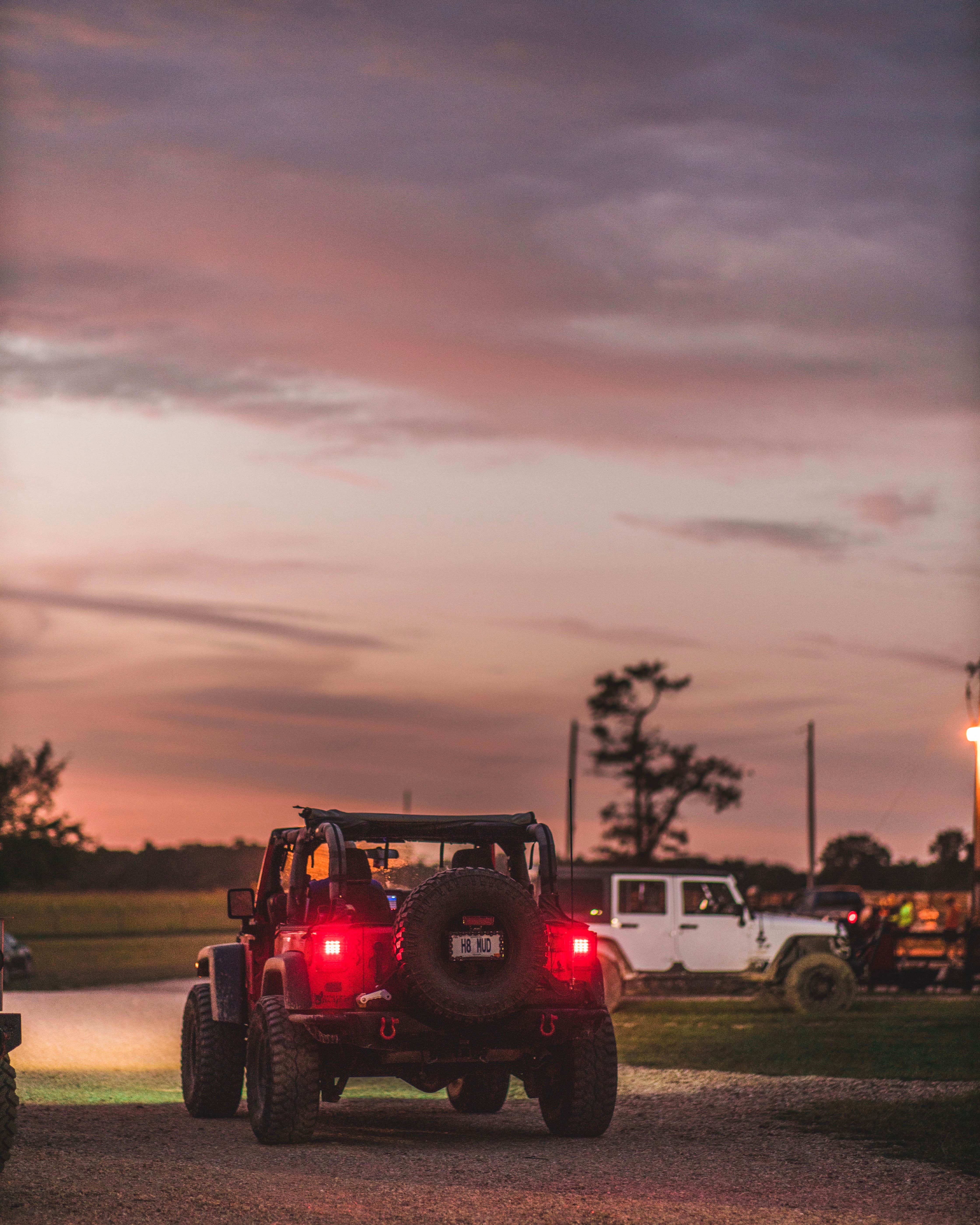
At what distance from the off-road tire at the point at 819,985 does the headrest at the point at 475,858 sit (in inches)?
526

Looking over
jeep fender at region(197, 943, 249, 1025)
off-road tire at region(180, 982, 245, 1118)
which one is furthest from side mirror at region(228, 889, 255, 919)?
off-road tire at region(180, 982, 245, 1118)

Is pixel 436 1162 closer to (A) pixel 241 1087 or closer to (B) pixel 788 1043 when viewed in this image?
(A) pixel 241 1087

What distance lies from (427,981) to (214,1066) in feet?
9.73

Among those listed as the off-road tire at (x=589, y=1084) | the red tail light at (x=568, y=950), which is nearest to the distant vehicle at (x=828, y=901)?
the off-road tire at (x=589, y=1084)

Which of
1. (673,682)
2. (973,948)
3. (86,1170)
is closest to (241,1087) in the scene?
(86,1170)

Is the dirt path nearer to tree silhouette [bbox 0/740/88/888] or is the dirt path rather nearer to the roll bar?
the roll bar

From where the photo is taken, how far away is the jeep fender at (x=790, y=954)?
2495 cm

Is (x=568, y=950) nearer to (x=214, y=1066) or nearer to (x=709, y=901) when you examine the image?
(x=214, y=1066)

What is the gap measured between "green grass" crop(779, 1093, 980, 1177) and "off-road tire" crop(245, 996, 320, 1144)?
3.57 metres

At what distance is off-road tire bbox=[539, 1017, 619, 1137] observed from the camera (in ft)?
38.2

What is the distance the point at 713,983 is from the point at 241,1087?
12951 millimetres

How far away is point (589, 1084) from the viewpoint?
38.1ft

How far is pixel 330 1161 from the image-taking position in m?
10.6

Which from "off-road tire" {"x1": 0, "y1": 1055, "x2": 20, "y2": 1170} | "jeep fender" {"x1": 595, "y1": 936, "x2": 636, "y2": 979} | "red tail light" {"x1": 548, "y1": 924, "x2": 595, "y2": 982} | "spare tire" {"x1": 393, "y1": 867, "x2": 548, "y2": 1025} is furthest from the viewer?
"jeep fender" {"x1": 595, "y1": 936, "x2": 636, "y2": 979}
